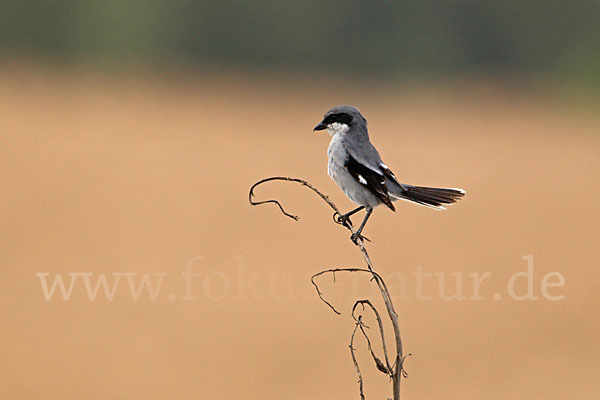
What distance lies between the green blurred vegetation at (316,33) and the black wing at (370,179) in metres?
28.2

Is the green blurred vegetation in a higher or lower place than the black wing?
higher

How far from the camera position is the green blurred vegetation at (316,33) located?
30.8m

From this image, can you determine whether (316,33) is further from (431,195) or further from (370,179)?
(370,179)

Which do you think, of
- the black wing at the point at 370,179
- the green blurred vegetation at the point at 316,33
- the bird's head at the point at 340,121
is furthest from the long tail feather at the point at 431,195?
the green blurred vegetation at the point at 316,33

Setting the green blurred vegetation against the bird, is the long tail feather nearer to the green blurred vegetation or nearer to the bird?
the bird

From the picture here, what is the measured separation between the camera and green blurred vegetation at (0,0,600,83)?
3077 cm

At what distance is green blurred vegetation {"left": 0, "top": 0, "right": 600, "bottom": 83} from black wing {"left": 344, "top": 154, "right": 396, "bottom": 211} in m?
28.2

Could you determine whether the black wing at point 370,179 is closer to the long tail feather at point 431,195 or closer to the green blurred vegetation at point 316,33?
the long tail feather at point 431,195

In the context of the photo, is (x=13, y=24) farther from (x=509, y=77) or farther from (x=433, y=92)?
(x=509, y=77)

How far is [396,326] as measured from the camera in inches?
75.2

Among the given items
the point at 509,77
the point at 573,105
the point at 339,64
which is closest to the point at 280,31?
the point at 339,64

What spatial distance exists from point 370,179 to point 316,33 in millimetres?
30666

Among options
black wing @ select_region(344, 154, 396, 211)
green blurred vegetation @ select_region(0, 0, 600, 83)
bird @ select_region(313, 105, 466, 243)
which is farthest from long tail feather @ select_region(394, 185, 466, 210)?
green blurred vegetation @ select_region(0, 0, 600, 83)

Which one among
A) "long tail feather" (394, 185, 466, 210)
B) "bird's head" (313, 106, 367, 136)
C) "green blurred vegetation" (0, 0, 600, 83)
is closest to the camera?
"bird's head" (313, 106, 367, 136)
